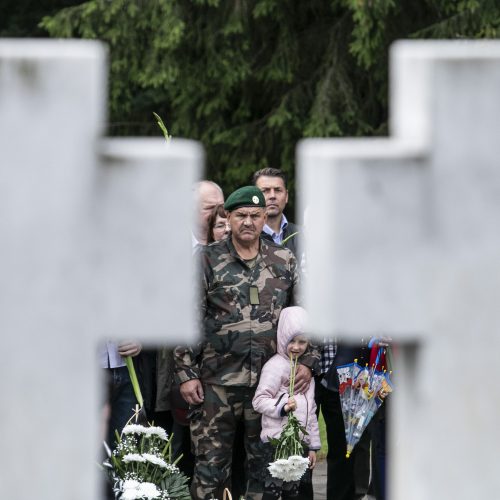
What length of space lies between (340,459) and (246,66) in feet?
26.6

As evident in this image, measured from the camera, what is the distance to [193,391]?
24.5ft

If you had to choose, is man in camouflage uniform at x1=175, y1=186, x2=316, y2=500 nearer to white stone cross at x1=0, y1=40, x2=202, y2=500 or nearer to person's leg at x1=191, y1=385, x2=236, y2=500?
person's leg at x1=191, y1=385, x2=236, y2=500

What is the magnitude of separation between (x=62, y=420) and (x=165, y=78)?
45.8ft

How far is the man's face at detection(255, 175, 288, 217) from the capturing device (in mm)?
8555

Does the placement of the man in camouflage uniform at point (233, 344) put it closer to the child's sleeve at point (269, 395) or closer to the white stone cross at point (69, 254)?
the child's sleeve at point (269, 395)

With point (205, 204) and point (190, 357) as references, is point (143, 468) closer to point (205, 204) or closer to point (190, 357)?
point (190, 357)

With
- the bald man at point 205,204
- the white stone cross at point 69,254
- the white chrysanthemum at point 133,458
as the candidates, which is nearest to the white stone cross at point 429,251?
the white stone cross at point 69,254

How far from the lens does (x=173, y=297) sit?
5.23 feet

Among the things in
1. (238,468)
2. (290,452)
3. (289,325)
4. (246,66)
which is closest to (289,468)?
(290,452)

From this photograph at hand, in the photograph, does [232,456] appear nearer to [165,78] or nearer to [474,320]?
[474,320]

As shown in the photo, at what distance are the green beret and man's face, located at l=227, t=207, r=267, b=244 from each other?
23mm

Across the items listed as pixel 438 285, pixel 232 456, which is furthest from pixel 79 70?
pixel 232 456

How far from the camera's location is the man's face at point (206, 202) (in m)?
8.26

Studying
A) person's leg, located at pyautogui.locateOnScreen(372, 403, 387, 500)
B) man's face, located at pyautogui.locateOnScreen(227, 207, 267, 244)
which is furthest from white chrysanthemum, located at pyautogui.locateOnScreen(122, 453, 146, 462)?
person's leg, located at pyautogui.locateOnScreen(372, 403, 387, 500)
